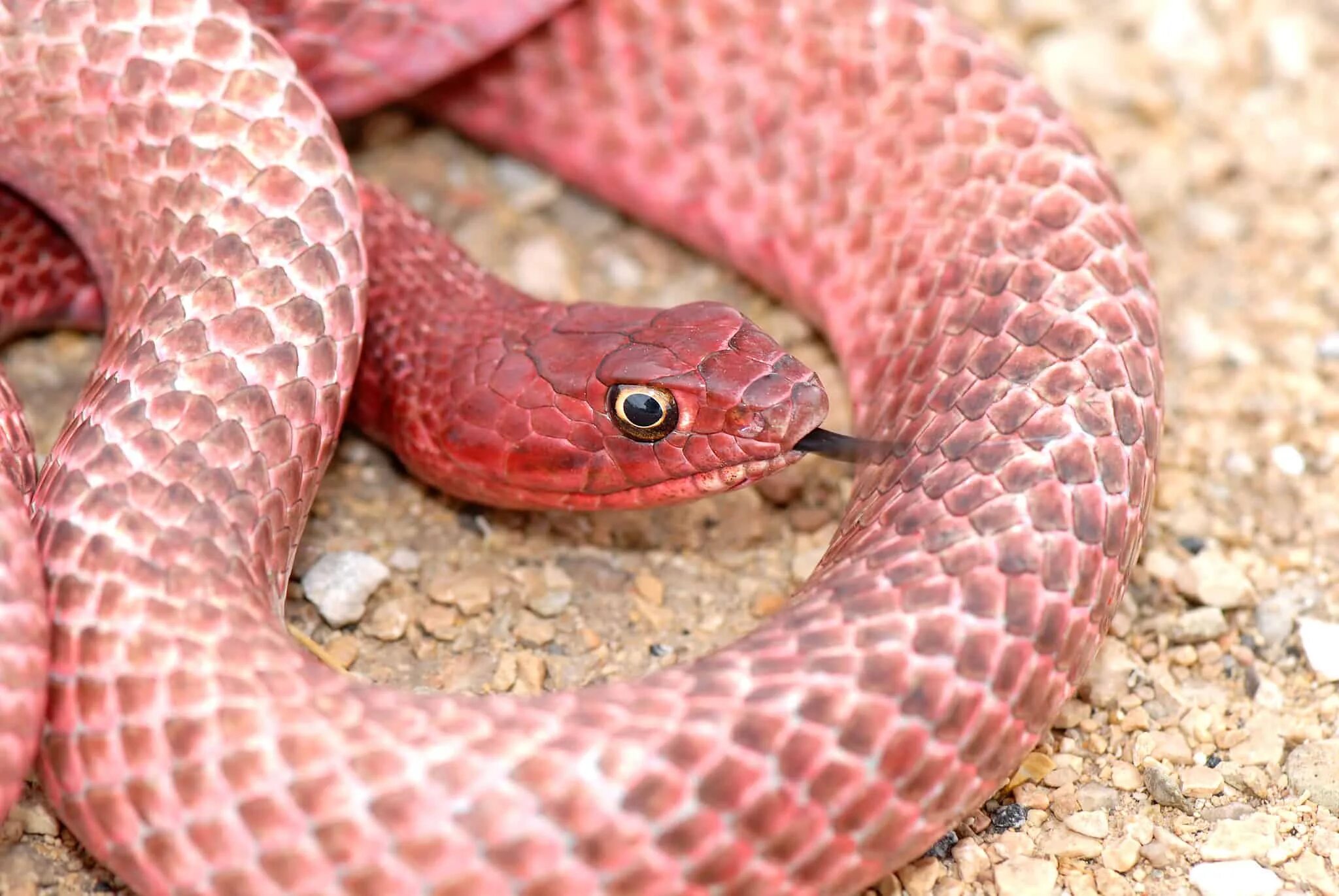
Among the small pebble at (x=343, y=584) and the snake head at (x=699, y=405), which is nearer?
the snake head at (x=699, y=405)

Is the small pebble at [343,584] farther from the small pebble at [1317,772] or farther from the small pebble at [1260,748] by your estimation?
the small pebble at [1317,772]

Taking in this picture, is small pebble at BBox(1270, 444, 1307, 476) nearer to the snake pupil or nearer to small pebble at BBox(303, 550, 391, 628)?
the snake pupil

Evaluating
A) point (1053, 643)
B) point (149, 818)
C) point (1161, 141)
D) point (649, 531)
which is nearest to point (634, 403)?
point (649, 531)

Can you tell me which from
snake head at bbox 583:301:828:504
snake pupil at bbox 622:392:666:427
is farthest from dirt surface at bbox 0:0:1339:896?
snake pupil at bbox 622:392:666:427

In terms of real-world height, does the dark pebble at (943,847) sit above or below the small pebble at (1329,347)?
below

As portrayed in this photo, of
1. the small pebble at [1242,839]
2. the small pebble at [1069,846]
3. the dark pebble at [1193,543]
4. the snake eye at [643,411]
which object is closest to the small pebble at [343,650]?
the snake eye at [643,411]

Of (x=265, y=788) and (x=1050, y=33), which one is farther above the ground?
(x=1050, y=33)

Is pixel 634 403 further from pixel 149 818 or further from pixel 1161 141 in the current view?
pixel 1161 141
